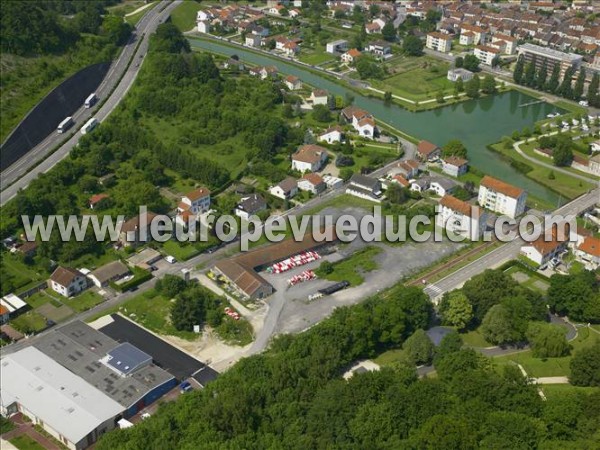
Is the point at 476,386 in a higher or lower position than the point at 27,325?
higher

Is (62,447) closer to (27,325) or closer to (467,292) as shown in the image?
(27,325)

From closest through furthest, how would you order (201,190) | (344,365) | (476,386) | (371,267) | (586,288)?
(476,386), (344,365), (586,288), (371,267), (201,190)

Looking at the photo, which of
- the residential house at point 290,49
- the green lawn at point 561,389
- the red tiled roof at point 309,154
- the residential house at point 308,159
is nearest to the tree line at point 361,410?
the green lawn at point 561,389

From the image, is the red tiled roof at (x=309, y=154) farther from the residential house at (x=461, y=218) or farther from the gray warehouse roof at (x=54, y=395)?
the gray warehouse roof at (x=54, y=395)

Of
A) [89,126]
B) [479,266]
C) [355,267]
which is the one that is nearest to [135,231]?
[355,267]

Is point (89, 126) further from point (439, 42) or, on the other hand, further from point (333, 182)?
point (439, 42)

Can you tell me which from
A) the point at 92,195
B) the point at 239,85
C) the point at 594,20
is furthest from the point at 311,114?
the point at 594,20

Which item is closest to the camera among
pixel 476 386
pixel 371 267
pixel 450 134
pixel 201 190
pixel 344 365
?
pixel 476 386
